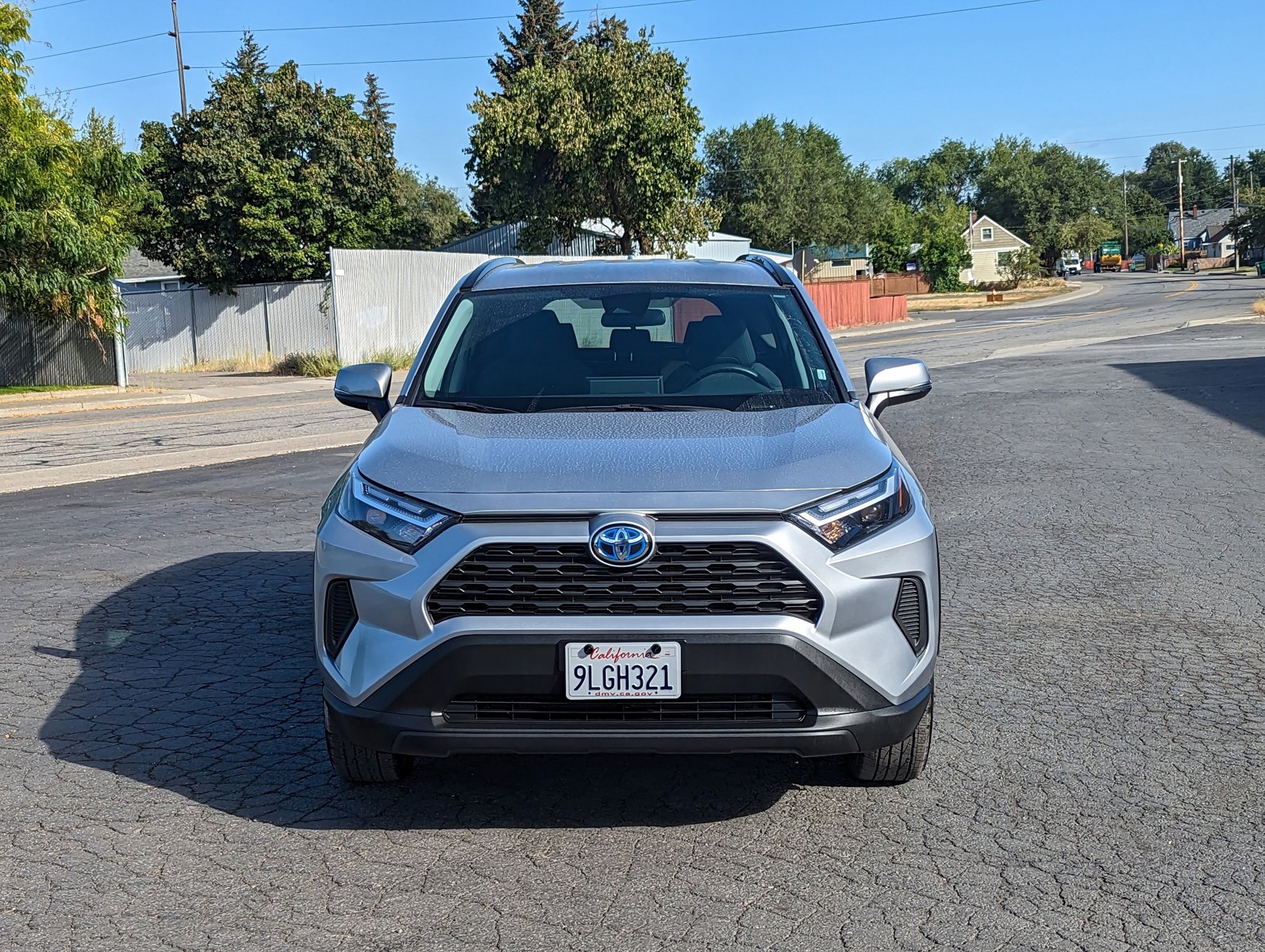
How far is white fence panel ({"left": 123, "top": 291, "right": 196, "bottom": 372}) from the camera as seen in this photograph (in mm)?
36281

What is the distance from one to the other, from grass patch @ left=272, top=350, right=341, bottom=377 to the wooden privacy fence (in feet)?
88.9

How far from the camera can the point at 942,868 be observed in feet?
11.9

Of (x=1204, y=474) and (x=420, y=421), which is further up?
(x=420, y=421)

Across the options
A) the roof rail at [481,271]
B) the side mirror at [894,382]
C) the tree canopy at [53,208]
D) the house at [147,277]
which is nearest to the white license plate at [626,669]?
the side mirror at [894,382]

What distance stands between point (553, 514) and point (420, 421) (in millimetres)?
1063

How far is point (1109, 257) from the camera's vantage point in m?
148

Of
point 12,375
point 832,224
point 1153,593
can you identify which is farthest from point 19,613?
point 832,224

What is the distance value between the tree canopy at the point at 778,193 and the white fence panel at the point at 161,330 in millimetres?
56147

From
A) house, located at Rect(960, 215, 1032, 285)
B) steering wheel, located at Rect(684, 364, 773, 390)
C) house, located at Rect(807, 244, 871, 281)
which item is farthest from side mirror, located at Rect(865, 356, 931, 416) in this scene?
house, located at Rect(960, 215, 1032, 285)

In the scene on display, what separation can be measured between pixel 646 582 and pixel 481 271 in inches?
103

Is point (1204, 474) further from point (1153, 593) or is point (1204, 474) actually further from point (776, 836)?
point (776, 836)

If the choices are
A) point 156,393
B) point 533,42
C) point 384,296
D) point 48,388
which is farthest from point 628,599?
point 533,42

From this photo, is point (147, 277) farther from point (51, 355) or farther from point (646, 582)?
point (646, 582)

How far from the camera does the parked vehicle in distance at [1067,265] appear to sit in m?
133
